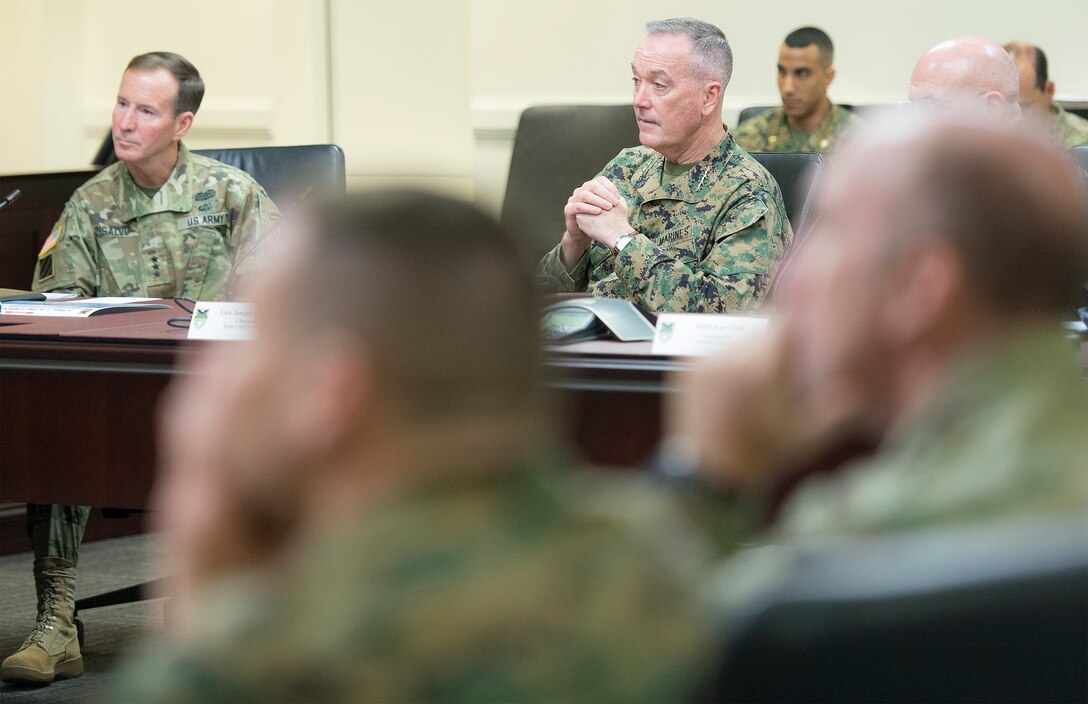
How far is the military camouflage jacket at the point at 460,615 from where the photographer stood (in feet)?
1.79

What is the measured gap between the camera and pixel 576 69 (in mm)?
5289

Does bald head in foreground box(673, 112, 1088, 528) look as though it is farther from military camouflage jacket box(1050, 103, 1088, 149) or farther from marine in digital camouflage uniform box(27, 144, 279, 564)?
military camouflage jacket box(1050, 103, 1088, 149)

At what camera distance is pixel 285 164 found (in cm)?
337

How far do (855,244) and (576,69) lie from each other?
4626mm

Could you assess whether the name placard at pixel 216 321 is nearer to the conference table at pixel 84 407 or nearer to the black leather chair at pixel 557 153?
the conference table at pixel 84 407

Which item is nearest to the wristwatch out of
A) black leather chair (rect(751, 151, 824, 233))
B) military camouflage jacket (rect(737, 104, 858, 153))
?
black leather chair (rect(751, 151, 824, 233))

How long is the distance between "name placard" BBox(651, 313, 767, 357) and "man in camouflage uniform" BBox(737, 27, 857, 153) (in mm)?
2830

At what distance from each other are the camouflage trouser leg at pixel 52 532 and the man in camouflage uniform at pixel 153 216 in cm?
53

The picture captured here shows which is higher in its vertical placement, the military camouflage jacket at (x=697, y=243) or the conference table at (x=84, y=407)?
the military camouflage jacket at (x=697, y=243)

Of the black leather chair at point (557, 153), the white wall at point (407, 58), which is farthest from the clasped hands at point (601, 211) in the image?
the white wall at point (407, 58)

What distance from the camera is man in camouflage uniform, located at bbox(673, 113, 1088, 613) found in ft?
2.26

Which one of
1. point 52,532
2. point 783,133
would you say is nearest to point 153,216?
point 52,532

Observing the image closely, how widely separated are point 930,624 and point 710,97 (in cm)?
252

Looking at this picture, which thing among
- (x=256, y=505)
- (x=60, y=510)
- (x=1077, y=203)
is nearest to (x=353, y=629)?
(x=256, y=505)
